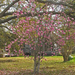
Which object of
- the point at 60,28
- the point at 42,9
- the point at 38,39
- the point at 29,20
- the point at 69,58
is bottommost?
the point at 69,58

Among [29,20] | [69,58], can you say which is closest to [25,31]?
[29,20]

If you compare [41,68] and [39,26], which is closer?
[39,26]

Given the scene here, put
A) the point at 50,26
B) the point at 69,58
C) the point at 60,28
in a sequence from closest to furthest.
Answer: the point at 50,26
the point at 60,28
the point at 69,58

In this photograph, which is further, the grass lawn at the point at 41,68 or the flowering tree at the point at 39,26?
the grass lawn at the point at 41,68

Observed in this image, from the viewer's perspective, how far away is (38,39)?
34.2ft

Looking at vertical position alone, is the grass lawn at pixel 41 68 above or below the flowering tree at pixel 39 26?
below

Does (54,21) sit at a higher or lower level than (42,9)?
lower

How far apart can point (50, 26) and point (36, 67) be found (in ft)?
10.3

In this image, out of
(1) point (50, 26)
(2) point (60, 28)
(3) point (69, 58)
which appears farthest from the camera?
(3) point (69, 58)

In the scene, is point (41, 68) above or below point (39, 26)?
below

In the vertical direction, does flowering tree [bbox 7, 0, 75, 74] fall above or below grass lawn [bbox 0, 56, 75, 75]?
above

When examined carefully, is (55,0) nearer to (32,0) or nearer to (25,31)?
(32,0)

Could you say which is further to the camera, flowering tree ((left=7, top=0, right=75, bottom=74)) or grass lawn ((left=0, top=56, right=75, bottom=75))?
grass lawn ((left=0, top=56, right=75, bottom=75))

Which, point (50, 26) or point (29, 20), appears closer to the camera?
point (50, 26)
